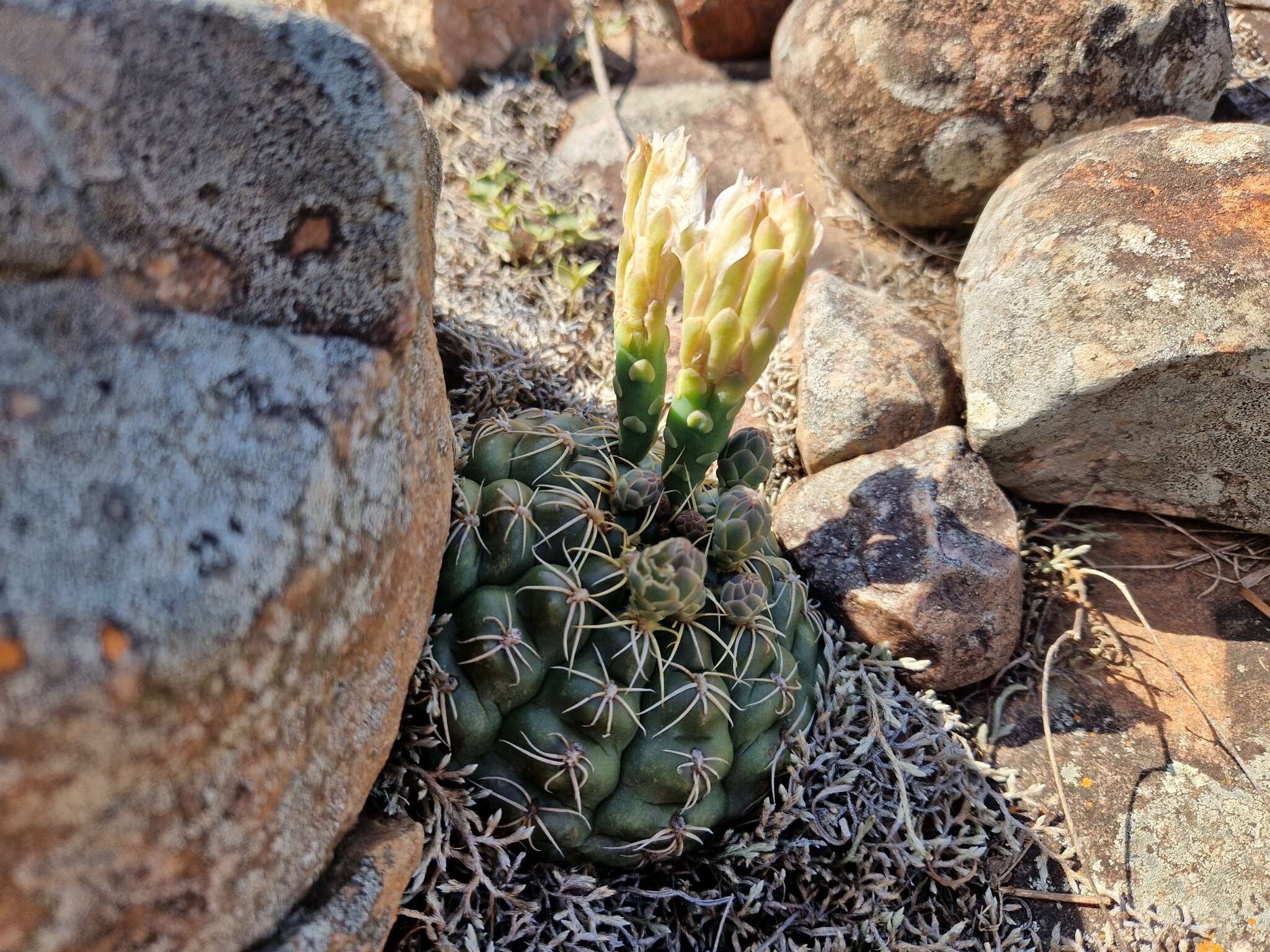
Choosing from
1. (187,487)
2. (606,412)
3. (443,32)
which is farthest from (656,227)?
(443,32)

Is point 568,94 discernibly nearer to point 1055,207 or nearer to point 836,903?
point 1055,207

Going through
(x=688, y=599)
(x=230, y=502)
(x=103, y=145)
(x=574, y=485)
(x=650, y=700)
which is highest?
(x=103, y=145)

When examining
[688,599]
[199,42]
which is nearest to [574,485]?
[688,599]

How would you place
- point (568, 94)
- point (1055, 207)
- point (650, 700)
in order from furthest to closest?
point (568, 94)
point (1055, 207)
point (650, 700)

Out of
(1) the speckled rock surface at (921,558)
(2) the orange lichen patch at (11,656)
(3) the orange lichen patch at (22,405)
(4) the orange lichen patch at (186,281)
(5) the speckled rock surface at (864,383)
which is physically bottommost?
(1) the speckled rock surface at (921,558)

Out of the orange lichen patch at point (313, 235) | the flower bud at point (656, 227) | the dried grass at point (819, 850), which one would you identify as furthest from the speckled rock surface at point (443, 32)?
the orange lichen patch at point (313, 235)

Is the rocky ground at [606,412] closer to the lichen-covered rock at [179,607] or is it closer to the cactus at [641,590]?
the lichen-covered rock at [179,607]

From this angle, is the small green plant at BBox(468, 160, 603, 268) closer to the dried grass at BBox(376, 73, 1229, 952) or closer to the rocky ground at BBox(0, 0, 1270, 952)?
the rocky ground at BBox(0, 0, 1270, 952)
